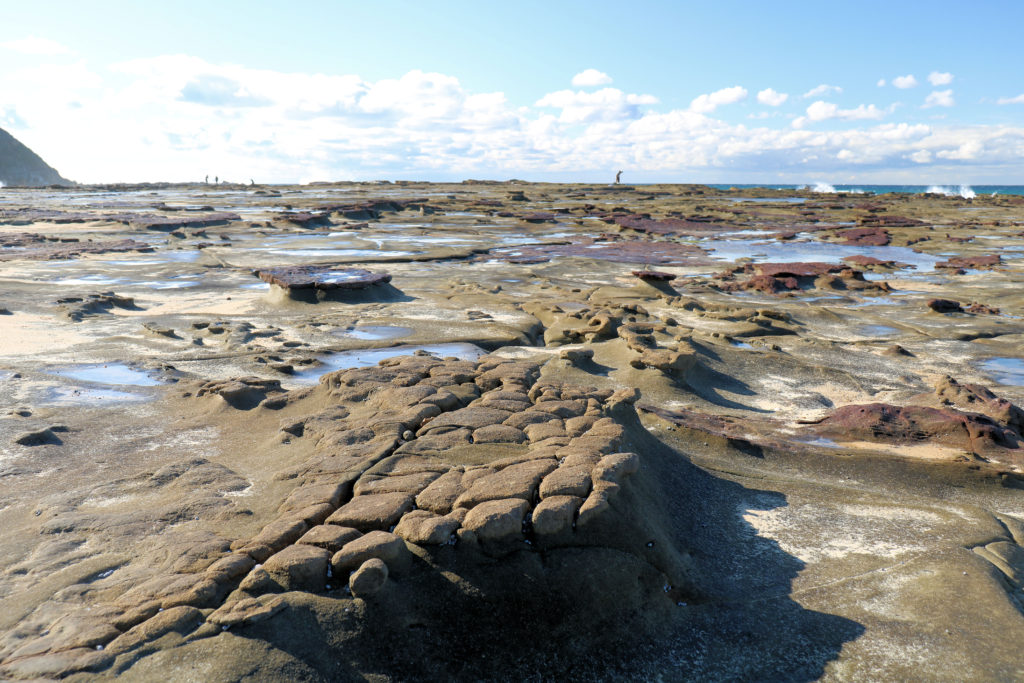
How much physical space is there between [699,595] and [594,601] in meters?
0.52

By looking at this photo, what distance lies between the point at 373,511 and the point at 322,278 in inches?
300

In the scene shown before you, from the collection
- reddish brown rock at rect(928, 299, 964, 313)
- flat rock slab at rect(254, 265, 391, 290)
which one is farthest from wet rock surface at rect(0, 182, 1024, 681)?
reddish brown rock at rect(928, 299, 964, 313)

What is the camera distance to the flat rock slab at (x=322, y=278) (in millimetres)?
9633

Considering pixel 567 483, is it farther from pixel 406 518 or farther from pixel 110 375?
pixel 110 375

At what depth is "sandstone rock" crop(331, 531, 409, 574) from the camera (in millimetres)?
2605

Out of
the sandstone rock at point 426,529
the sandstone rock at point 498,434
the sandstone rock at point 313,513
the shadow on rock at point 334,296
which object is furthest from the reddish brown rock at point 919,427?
the shadow on rock at point 334,296

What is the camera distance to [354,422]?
4.25m

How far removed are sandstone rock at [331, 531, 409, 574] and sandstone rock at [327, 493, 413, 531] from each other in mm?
199

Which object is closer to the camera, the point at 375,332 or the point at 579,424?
the point at 579,424

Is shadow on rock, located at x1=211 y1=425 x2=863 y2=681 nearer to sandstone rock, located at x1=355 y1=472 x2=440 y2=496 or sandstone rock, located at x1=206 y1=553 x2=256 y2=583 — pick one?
sandstone rock, located at x1=206 y1=553 x2=256 y2=583

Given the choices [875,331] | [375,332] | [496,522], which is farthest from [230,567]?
[875,331]

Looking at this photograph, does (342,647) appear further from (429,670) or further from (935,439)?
(935,439)

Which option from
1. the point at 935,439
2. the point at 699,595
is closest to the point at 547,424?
the point at 699,595

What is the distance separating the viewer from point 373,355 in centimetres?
711
